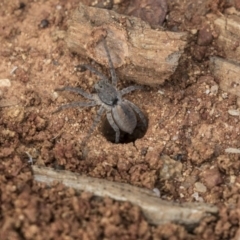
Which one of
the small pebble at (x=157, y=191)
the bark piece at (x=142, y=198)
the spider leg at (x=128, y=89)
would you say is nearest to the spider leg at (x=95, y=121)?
the spider leg at (x=128, y=89)

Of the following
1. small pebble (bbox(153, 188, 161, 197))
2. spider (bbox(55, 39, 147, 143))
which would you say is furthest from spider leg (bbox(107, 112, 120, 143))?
small pebble (bbox(153, 188, 161, 197))

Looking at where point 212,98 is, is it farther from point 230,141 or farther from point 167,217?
point 167,217

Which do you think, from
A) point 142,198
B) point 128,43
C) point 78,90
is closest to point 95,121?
point 78,90

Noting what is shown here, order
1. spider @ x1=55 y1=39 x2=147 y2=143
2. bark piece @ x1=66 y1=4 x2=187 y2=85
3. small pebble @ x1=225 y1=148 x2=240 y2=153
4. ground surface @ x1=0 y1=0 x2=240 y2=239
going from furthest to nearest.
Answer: spider @ x1=55 y1=39 x2=147 y2=143 → bark piece @ x1=66 y1=4 x2=187 y2=85 → small pebble @ x1=225 y1=148 x2=240 y2=153 → ground surface @ x1=0 y1=0 x2=240 y2=239

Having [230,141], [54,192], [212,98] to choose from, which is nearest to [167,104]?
[212,98]

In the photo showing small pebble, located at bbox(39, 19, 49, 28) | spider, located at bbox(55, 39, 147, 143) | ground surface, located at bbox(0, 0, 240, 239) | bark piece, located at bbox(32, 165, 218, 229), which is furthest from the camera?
small pebble, located at bbox(39, 19, 49, 28)

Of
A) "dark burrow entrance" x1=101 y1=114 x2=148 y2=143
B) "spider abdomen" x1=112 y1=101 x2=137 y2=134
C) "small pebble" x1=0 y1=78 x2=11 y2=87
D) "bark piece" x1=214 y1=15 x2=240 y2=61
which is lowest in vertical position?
"dark burrow entrance" x1=101 y1=114 x2=148 y2=143

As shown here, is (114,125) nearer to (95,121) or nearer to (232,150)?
(95,121)

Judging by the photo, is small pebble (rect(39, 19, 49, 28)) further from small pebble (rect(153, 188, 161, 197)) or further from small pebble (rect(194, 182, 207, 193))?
small pebble (rect(194, 182, 207, 193))
